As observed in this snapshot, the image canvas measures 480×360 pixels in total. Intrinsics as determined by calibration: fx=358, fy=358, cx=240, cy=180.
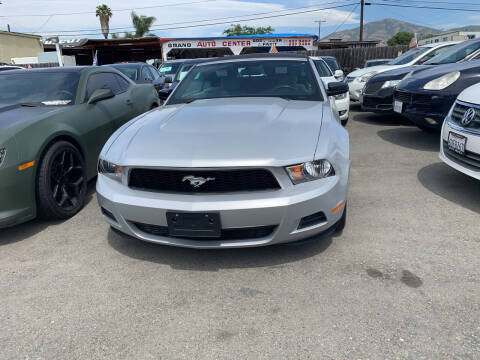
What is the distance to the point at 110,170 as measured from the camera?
263 cm

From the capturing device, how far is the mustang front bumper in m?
2.20

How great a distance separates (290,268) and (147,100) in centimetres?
430

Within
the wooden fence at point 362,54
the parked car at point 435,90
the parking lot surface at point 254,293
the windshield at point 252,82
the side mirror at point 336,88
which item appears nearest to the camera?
the parking lot surface at point 254,293

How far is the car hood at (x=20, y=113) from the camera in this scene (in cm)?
317

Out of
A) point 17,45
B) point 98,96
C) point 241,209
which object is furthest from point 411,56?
point 17,45

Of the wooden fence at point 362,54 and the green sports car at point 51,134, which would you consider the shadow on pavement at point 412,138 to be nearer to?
the green sports car at point 51,134

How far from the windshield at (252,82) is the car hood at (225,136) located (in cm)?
36

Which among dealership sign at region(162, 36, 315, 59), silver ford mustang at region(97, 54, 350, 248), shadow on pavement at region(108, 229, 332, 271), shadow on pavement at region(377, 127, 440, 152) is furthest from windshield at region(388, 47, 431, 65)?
dealership sign at region(162, 36, 315, 59)

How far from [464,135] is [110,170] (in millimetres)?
3192

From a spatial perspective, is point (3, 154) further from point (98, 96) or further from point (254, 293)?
point (254, 293)

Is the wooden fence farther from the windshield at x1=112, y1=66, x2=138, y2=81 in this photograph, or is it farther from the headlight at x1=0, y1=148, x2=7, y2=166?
the headlight at x1=0, y1=148, x2=7, y2=166

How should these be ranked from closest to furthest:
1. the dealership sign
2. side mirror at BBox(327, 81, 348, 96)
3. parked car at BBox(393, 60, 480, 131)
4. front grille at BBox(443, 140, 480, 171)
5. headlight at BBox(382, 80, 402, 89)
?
front grille at BBox(443, 140, 480, 171) < side mirror at BBox(327, 81, 348, 96) < parked car at BBox(393, 60, 480, 131) < headlight at BBox(382, 80, 402, 89) < the dealership sign

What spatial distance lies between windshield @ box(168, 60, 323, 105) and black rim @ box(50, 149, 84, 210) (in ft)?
3.78

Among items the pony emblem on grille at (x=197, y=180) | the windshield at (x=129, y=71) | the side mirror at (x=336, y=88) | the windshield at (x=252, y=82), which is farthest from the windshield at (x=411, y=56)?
the pony emblem on grille at (x=197, y=180)
